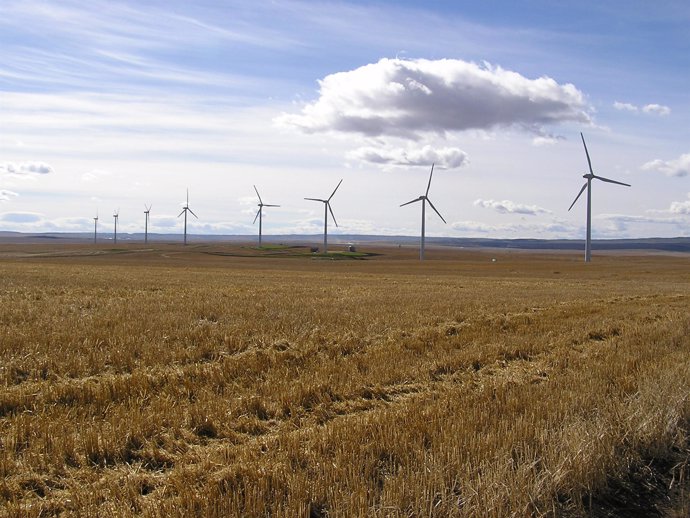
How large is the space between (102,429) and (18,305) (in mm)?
16014

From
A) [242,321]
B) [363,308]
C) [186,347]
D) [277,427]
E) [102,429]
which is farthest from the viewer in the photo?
[363,308]

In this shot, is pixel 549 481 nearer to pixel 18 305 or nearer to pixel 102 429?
pixel 102 429

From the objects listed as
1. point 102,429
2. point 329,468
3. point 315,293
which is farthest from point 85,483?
point 315,293

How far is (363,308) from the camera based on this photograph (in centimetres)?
2517

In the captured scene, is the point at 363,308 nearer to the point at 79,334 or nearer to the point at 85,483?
the point at 79,334

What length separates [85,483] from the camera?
7.23 m

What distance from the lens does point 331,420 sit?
390 inches

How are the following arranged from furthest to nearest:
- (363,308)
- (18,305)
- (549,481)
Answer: (363,308) → (18,305) → (549,481)

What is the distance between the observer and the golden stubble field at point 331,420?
657 centimetres

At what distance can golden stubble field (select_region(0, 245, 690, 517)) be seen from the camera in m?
6.57

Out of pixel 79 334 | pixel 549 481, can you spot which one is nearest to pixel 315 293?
pixel 79 334

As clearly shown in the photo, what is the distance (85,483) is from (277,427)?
3.05m

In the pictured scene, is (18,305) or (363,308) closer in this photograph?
(18,305)

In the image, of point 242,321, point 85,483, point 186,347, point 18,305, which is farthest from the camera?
point 18,305
